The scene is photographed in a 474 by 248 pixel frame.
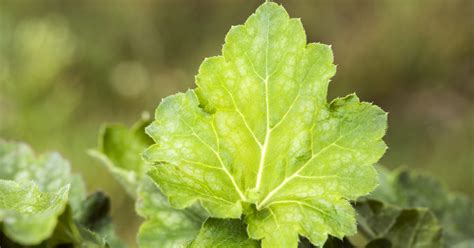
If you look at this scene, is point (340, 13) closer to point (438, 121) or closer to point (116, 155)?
point (438, 121)

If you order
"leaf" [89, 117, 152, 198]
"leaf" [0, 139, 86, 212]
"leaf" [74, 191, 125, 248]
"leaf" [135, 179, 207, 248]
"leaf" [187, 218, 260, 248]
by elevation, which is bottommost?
"leaf" [187, 218, 260, 248]

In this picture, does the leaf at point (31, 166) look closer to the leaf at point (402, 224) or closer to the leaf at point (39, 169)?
the leaf at point (39, 169)

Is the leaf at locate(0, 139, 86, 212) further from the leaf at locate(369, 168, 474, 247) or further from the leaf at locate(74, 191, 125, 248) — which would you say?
the leaf at locate(369, 168, 474, 247)

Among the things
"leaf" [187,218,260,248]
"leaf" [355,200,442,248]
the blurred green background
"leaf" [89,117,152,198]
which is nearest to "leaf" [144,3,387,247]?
"leaf" [187,218,260,248]

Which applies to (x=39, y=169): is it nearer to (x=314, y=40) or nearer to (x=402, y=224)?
(x=402, y=224)

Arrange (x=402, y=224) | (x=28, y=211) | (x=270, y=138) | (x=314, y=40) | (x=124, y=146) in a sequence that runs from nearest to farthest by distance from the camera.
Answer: (x=28, y=211) < (x=270, y=138) < (x=402, y=224) < (x=124, y=146) < (x=314, y=40)

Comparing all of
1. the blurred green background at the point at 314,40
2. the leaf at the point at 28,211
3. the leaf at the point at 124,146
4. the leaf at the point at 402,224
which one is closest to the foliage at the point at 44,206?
the leaf at the point at 28,211

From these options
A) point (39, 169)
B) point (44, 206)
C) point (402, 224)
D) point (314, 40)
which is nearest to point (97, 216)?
point (39, 169)
